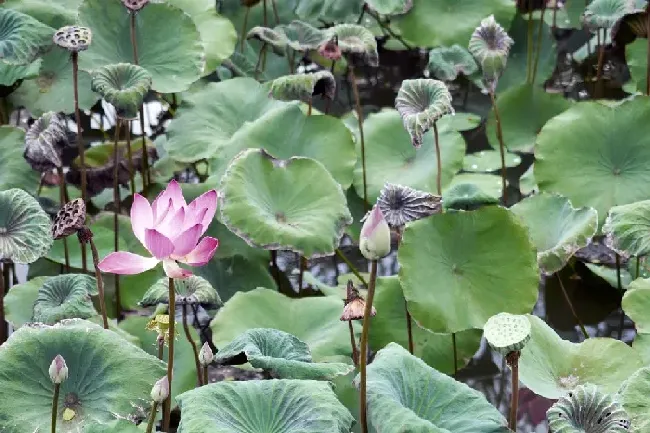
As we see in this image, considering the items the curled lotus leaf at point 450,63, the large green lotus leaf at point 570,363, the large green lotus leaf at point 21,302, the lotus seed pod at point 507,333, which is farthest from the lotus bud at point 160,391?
the curled lotus leaf at point 450,63

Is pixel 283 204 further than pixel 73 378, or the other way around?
pixel 283 204

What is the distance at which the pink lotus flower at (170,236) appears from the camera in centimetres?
141

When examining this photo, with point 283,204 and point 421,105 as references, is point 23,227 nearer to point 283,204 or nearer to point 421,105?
point 283,204

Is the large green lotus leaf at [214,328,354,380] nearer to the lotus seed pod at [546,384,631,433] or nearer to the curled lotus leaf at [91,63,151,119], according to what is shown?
the lotus seed pod at [546,384,631,433]

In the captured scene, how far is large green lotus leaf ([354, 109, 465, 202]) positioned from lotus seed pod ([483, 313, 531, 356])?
1.27 meters

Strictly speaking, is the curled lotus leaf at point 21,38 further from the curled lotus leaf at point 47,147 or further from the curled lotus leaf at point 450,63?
the curled lotus leaf at point 450,63

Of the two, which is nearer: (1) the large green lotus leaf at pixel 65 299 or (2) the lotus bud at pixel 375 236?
(2) the lotus bud at pixel 375 236

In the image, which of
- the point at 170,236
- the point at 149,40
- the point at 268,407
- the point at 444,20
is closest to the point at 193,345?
the point at 268,407

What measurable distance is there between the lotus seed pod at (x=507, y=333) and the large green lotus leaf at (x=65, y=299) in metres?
0.92

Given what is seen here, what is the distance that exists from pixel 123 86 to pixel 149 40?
0.52 m

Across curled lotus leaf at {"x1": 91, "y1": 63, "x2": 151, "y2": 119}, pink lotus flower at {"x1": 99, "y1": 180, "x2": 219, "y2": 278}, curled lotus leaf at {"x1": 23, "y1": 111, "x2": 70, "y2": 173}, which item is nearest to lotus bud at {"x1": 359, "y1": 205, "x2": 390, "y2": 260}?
pink lotus flower at {"x1": 99, "y1": 180, "x2": 219, "y2": 278}

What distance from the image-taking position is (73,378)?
175 centimetres

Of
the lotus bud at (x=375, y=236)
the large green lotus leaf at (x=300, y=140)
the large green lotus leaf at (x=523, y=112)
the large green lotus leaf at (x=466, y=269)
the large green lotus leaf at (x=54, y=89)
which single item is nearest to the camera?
the lotus bud at (x=375, y=236)

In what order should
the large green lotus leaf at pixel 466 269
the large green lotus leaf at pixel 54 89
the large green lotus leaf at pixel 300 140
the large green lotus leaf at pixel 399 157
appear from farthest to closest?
the large green lotus leaf at pixel 54 89 → the large green lotus leaf at pixel 399 157 → the large green lotus leaf at pixel 300 140 → the large green lotus leaf at pixel 466 269
